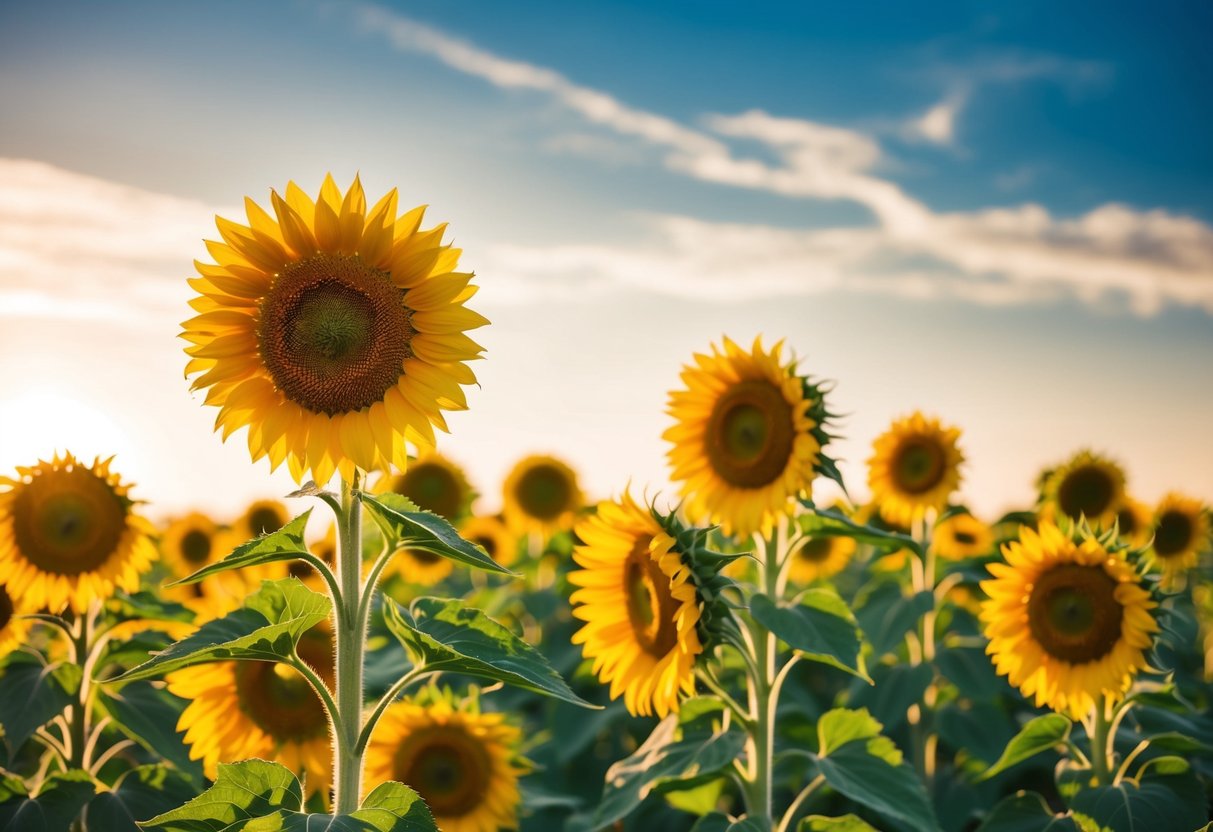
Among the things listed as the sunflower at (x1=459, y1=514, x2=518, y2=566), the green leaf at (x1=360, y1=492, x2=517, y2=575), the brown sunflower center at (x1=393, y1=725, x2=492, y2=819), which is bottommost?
the brown sunflower center at (x1=393, y1=725, x2=492, y2=819)

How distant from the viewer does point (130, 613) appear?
428 cm

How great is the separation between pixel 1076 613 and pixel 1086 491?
3506 mm

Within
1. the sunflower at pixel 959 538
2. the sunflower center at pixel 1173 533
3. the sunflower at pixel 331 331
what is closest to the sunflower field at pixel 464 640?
the sunflower at pixel 331 331

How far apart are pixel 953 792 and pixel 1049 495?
105 inches

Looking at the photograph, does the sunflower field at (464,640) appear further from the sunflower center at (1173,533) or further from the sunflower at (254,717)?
the sunflower center at (1173,533)

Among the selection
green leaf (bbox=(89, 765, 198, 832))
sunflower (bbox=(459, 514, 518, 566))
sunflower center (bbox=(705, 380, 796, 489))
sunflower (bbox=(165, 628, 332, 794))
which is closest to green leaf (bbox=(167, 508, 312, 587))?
sunflower (bbox=(165, 628, 332, 794))

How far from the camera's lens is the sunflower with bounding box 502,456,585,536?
30.9 feet

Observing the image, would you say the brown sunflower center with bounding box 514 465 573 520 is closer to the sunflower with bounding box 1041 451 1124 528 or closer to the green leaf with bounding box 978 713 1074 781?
the sunflower with bounding box 1041 451 1124 528

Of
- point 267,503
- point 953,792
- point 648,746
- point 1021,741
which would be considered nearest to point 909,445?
point 953,792

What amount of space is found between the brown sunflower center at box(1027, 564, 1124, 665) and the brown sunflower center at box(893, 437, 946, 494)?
2067mm

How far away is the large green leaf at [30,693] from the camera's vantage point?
12.5ft

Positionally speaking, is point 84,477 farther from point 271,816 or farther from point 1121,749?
point 1121,749

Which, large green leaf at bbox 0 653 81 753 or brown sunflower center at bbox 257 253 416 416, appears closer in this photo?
brown sunflower center at bbox 257 253 416 416

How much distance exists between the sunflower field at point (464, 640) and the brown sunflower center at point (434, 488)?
2.20m
